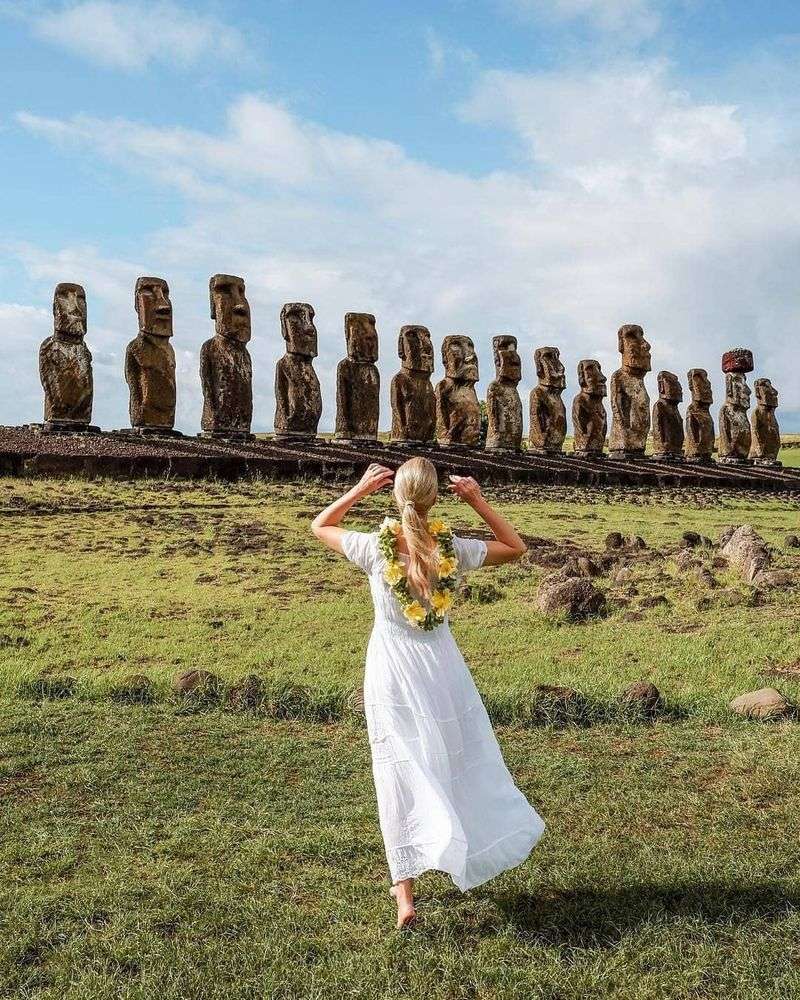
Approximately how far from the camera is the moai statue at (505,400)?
2502cm

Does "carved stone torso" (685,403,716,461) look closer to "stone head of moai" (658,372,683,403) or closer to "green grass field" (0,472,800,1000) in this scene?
"stone head of moai" (658,372,683,403)

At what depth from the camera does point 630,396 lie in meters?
28.2

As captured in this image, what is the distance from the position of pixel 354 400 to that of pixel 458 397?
10.7 ft

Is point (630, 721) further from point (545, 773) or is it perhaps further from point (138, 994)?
point (138, 994)

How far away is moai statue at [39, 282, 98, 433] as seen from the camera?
17594 mm

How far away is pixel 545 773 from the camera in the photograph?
494 cm

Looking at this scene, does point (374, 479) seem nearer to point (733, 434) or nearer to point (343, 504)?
point (343, 504)

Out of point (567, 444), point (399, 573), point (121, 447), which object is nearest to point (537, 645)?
point (399, 573)

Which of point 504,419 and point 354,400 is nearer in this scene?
point 354,400

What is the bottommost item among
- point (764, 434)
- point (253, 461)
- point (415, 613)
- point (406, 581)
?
point (415, 613)

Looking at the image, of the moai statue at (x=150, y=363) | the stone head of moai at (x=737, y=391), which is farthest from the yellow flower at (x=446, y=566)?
→ the stone head of moai at (x=737, y=391)

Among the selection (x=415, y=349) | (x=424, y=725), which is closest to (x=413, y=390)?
(x=415, y=349)

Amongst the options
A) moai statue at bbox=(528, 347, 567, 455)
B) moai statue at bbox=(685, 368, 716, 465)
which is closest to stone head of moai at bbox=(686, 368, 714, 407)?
moai statue at bbox=(685, 368, 716, 465)

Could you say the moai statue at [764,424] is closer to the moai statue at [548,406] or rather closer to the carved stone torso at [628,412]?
the carved stone torso at [628,412]
